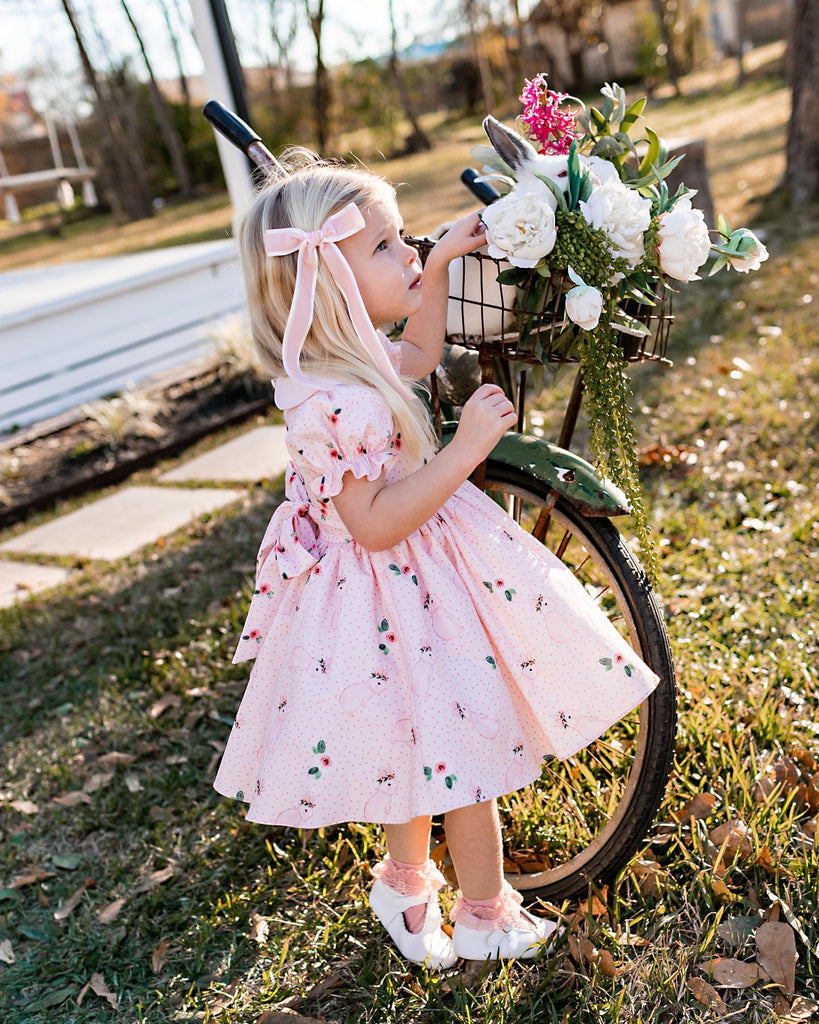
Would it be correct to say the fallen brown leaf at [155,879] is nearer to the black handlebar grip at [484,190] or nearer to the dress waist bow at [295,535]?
the dress waist bow at [295,535]

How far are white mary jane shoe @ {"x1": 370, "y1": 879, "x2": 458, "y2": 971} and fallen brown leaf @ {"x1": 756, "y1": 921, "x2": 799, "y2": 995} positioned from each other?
1.82 ft

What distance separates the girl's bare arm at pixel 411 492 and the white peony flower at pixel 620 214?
1.07ft

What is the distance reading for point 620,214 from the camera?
5.22 ft

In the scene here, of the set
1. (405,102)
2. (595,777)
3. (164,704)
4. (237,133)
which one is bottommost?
(164,704)

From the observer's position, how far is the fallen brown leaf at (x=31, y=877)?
2.39m

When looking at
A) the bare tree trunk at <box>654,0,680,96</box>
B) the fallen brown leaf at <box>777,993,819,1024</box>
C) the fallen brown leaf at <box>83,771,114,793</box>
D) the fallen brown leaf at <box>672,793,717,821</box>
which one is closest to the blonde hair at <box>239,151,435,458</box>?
the fallen brown leaf at <box>672,793,717,821</box>

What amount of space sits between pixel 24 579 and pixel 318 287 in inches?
112

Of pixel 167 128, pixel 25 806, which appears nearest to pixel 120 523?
pixel 25 806

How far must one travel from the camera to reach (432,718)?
1698mm

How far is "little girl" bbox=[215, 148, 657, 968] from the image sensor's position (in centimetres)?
168

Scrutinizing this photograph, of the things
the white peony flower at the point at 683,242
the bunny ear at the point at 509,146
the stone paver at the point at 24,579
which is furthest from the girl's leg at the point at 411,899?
the stone paver at the point at 24,579

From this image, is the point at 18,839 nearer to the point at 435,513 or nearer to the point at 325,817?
the point at 325,817

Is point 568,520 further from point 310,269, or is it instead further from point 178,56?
point 178,56

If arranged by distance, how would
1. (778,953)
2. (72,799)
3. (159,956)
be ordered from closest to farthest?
(778,953), (159,956), (72,799)
